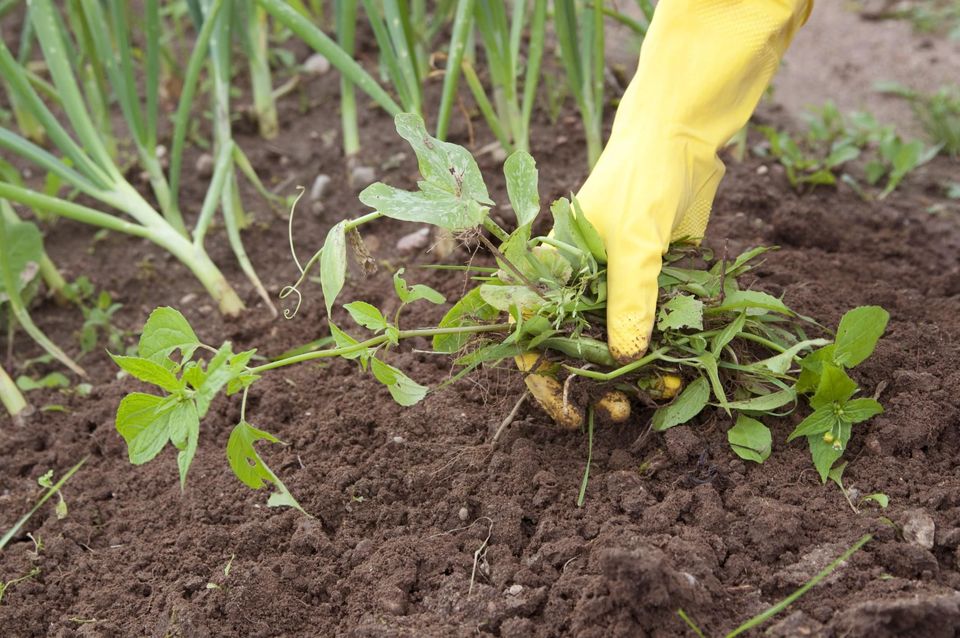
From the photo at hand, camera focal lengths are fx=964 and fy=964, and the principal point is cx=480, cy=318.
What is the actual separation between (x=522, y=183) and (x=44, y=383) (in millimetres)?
1073

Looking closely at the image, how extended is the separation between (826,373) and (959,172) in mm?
1408

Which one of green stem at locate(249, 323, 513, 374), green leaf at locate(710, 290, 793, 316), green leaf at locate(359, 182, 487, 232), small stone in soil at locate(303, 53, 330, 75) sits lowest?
small stone in soil at locate(303, 53, 330, 75)

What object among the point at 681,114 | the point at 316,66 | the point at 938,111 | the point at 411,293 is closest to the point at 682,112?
the point at 681,114

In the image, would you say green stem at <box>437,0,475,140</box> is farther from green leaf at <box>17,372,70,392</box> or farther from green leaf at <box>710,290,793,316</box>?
green leaf at <box>17,372,70,392</box>

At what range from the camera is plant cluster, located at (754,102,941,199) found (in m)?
2.15

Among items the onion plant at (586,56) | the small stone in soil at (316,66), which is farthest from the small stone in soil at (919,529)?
the small stone in soil at (316,66)

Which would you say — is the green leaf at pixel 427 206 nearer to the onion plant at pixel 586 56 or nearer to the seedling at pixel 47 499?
the seedling at pixel 47 499

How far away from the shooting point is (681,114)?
1.41m

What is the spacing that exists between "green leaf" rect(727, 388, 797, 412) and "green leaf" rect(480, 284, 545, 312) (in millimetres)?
284

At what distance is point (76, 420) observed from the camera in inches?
65.1

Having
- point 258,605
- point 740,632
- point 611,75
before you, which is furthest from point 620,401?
point 611,75

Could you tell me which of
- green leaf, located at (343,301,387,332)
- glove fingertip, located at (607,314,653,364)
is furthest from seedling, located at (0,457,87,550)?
glove fingertip, located at (607,314,653,364)

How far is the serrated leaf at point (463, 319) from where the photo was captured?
1.24 meters

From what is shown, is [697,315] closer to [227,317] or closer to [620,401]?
[620,401]
